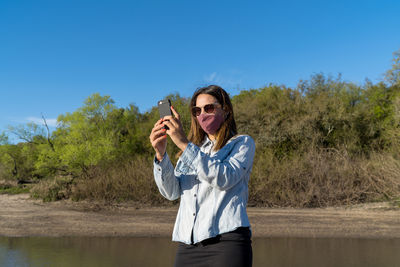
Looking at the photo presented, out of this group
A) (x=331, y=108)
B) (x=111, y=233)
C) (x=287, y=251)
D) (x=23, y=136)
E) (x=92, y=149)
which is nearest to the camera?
(x=287, y=251)

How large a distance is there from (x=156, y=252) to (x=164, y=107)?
20.1ft

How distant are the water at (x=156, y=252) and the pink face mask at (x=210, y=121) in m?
5.11

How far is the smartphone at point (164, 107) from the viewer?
1933 mm

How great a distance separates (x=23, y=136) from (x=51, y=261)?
760 inches

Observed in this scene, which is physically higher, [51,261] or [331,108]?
[331,108]

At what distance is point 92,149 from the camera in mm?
19781

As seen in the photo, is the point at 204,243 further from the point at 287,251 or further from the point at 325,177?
the point at 325,177

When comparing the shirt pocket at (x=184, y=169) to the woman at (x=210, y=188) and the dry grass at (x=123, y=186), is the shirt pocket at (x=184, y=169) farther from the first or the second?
the dry grass at (x=123, y=186)

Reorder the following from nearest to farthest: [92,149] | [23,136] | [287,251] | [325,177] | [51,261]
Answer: [51,261] < [287,251] < [325,177] < [92,149] < [23,136]

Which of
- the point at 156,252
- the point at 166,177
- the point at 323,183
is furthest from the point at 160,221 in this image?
the point at 166,177

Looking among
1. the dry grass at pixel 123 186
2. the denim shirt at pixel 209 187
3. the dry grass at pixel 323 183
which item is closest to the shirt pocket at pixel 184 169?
the denim shirt at pixel 209 187

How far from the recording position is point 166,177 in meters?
2.02

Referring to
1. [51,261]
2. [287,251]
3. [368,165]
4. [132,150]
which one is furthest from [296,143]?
[51,261]

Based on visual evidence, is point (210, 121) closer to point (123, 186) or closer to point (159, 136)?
point (159, 136)
